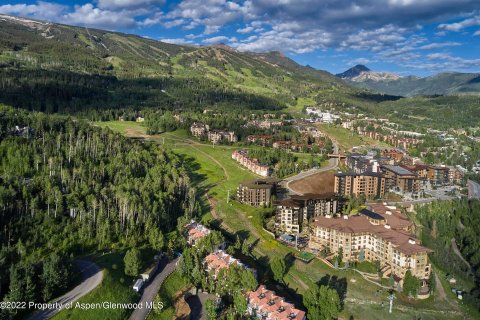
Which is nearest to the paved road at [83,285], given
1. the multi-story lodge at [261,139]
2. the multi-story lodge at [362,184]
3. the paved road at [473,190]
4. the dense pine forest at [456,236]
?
the dense pine forest at [456,236]

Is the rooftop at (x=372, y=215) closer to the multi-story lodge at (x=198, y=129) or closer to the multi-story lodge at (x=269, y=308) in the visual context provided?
the multi-story lodge at (x=269, y=308)

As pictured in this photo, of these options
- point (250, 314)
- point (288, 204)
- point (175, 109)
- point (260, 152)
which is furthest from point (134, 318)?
point (175, 109)

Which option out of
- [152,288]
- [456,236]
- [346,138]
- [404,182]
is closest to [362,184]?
[404,182]

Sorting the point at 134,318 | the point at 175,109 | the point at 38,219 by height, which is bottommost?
the point at 134,318

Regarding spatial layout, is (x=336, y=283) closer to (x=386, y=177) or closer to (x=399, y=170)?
(x=386, y=177)

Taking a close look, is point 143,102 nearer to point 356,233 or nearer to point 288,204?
point 288,204

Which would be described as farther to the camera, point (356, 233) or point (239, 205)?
point (239, 205)

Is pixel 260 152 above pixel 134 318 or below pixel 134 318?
above
